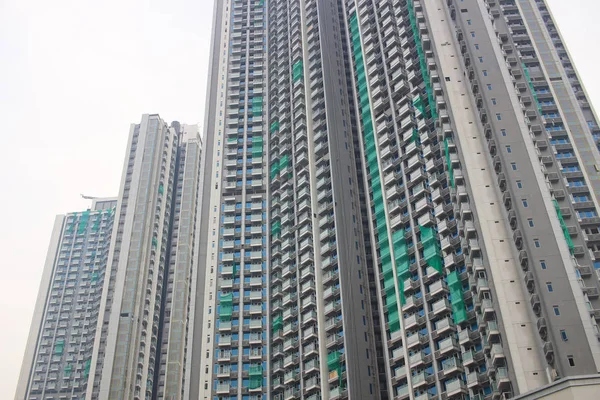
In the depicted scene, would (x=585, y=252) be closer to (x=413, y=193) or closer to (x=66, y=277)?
(x=413, y=193)

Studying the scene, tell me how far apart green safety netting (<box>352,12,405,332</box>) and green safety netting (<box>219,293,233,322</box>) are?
18.4 m

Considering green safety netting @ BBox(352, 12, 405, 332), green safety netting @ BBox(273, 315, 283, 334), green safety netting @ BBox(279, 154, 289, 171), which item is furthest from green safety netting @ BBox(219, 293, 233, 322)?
green safety netting @ BBox(352, 12, 405, 332)

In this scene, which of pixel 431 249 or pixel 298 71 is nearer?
pixel 431 249

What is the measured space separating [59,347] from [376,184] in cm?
6749

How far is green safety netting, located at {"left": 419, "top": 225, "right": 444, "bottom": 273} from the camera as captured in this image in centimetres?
6444

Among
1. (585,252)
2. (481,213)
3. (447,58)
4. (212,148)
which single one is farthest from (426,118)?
(212,148)

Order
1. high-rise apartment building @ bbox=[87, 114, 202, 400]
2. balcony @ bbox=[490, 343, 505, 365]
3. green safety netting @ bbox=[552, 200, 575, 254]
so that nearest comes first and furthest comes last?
balcony @ bbox=[490, 343, 505, 365]
green safety netting @ bbox=[552, 200, 575, 254]
high-rise apartment building @ bbox=[87, 114, 202, 400]

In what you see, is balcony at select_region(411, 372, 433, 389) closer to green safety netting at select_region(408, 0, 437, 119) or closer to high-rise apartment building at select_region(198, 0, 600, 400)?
high-rise apartment building at select_region(198, 0, 600, 400)

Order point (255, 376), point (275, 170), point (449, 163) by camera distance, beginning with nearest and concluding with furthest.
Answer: point (449, 163)
point (255, 376)
point (275, 170)

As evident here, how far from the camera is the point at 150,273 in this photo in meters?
105

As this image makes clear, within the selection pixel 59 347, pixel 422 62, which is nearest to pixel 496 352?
pixel 422 62

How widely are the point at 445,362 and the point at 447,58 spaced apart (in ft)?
100

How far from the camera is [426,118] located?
73.6 meters

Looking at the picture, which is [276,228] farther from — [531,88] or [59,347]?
[59,347]
